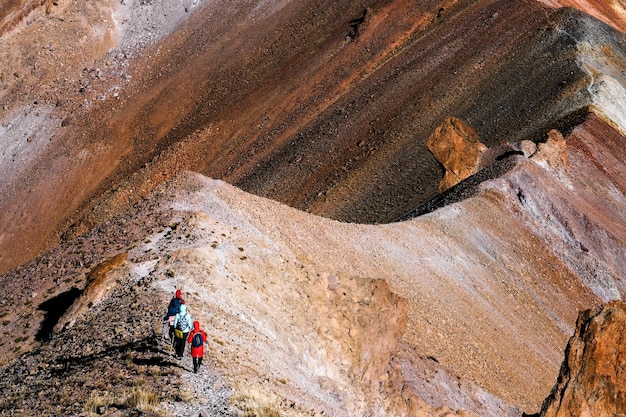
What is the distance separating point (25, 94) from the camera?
231 feet

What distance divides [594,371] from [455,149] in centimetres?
2297

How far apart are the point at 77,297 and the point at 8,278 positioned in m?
5.32

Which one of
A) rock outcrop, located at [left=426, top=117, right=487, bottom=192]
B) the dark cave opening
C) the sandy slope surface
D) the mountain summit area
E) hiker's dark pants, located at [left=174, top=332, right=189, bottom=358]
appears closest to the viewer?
hiker's dark pants, located at [left=174, top=332, right=189, bottom=358]

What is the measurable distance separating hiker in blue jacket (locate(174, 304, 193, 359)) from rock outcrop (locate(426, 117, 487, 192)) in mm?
31439

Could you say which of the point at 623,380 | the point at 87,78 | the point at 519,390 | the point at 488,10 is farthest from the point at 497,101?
the point at 87,78

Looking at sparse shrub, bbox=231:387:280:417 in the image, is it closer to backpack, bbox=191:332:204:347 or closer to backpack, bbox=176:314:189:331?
backpack, bbox=191:332:204:347

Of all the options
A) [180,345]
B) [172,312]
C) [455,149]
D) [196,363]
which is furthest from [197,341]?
[455,149]

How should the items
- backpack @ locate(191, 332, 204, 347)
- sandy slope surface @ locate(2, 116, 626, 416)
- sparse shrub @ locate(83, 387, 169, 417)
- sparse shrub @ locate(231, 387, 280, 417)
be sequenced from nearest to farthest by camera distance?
sparse shrub @ locate(83, 387, 169, 417), sparse shrub @ locate(231, 387, 280, 417), backpack @ locate(191, 332, 204, 347), sandy slope surface @ locate(2, 116, 626, 416)

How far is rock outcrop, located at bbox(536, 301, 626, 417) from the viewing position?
24.3 metres

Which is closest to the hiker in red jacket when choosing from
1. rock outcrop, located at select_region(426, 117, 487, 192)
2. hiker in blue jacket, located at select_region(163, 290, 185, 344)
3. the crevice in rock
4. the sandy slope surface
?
the sandy slope surface

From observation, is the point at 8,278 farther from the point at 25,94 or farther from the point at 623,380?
the point at 25,94

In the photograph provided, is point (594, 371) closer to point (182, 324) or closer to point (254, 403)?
point (254, 403)

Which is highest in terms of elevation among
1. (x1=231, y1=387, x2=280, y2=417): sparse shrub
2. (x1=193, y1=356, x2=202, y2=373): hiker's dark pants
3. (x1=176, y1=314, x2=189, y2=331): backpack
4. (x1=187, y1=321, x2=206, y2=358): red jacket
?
(x1=176, y1=314, x2=189, y2=331): backpack

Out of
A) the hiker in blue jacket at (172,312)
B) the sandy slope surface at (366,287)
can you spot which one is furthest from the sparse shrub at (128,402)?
the hiker in blue jacket at (172,312)
